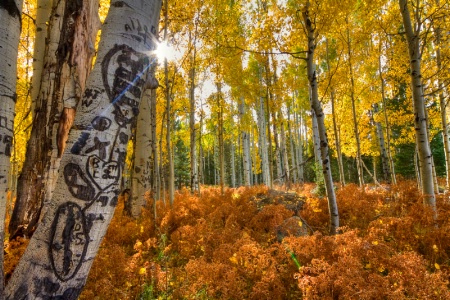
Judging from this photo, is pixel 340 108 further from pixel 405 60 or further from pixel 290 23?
pixel 290 23

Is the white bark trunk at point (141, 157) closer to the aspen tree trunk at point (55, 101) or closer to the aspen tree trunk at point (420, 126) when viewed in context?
the aspen tree trunk at point (55, 101)

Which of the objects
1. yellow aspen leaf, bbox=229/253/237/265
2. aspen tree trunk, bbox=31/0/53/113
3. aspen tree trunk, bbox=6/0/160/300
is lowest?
yellow aspen leaf, bbox=229/253/237/265

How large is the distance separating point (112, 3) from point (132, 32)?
20 centimetres

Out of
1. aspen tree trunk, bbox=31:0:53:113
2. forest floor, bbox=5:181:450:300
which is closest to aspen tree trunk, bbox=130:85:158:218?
forest floor, bbox=5:181:450:300

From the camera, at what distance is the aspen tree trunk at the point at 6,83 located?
1.27 metres

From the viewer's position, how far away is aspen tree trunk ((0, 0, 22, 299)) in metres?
1.27

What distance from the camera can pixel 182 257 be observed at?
13.8 feet

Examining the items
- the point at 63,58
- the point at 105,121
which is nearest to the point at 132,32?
the point at 105,121

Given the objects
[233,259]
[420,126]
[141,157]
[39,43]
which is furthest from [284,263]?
[39,43]

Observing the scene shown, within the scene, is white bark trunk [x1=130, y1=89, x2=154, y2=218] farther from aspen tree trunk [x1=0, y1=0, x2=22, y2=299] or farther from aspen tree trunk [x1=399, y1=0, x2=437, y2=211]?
aspen tree trunk [x1=399, y1=0, x2=437, y2=211]

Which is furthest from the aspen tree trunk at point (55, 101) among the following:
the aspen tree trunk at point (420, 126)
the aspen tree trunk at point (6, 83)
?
the aspen tree trunk at point (420, 126)

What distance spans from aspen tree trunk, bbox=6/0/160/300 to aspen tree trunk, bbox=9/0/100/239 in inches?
70.4

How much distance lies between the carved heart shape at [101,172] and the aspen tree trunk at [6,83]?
18.6 inches

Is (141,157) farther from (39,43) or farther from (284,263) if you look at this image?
(284,263)
